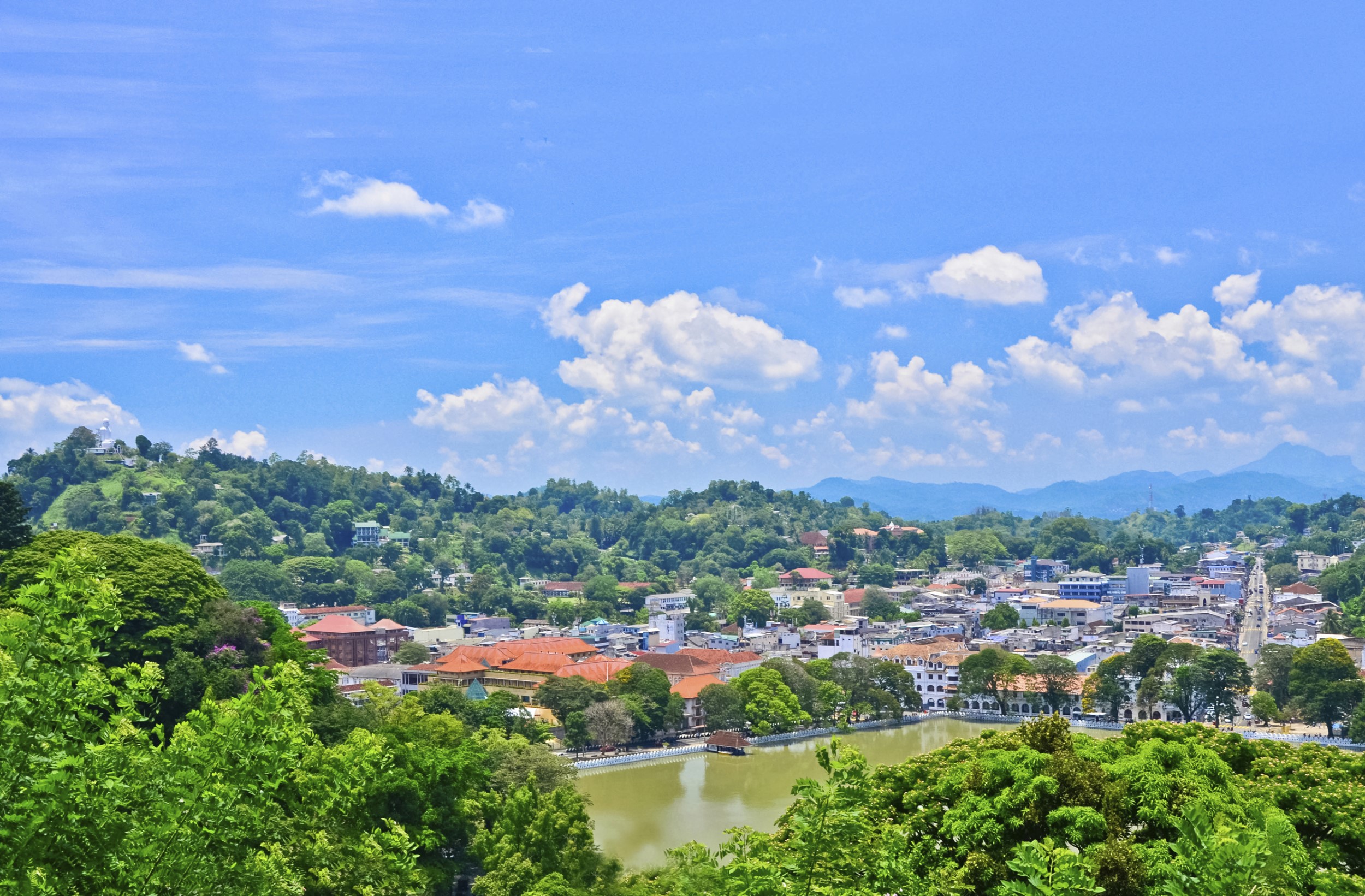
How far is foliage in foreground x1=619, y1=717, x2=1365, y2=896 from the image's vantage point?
11.7 feet

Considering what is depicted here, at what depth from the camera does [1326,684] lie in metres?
22.9

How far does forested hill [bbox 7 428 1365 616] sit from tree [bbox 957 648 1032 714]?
20.8 metres

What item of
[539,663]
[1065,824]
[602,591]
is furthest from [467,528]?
[1065,824]

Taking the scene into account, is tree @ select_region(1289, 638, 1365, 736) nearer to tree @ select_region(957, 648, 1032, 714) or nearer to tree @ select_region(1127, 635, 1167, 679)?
tree @ select_region(1127, 635, 1167, 679)

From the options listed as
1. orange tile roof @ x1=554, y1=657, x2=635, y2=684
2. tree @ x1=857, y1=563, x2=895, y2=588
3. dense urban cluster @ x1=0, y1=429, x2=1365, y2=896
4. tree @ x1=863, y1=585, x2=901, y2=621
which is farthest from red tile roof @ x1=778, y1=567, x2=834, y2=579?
orange tile roof @ x1=554, y1=657, x2=635, y2=684

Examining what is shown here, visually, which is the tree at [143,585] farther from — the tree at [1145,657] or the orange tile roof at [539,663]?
the tree at [1145,657]

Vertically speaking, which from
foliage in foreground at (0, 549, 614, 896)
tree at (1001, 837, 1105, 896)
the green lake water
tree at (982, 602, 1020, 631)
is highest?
foliage in foreground at (0, 549, 614, 896)

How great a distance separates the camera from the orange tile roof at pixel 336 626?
32188 millimetres

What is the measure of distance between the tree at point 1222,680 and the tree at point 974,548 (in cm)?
3656

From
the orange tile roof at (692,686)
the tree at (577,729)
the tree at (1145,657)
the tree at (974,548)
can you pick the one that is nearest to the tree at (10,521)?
the tree at (577,729)

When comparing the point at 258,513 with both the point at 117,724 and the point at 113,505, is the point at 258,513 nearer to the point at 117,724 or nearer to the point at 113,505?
the point at 113,505

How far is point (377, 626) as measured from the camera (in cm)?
3519

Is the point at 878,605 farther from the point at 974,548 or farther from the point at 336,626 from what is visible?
the point at 336,626

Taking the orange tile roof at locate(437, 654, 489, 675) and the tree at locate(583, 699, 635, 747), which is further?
the orange tile roof at locate(437, 654, 489, 675)
